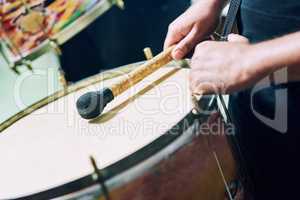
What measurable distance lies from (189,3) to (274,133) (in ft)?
3.57

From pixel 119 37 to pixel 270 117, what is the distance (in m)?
1.13

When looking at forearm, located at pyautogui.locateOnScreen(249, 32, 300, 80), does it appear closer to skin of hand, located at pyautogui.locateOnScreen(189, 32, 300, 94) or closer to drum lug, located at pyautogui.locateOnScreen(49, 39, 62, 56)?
skin of hand, located at pyautogui.locateOnScreen(189, 32, 300, 94)

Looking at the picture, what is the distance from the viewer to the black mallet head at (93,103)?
101 centimetres

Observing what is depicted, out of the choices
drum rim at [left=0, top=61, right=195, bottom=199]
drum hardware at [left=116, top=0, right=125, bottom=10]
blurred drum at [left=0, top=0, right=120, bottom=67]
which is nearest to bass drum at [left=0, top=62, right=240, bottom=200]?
drum rim at [left=0, top=61, right=195, bottom=199]

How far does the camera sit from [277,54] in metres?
0.79

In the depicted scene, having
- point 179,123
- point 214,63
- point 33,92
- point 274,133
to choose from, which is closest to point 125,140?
point 179,123

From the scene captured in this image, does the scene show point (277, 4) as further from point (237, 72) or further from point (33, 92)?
point (33, 92)

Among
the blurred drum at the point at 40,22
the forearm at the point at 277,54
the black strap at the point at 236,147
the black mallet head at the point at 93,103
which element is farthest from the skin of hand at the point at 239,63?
the blurred drum at the point at 40,22

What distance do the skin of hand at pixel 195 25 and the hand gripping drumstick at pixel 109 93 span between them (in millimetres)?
60

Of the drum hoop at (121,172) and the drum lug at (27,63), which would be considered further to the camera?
the drum lug at (27,63)

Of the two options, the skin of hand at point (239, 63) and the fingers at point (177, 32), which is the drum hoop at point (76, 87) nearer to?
the fingers at point (177, 32)

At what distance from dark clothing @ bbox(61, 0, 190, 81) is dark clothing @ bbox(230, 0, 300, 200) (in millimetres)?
920

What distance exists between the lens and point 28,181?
0.90 meters

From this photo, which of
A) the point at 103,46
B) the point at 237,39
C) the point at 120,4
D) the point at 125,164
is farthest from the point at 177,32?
the point at 103,46
